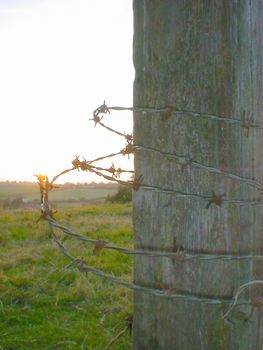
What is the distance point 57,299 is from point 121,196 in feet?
36.9

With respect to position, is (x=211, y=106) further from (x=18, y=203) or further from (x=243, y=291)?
(x=18, y=203)

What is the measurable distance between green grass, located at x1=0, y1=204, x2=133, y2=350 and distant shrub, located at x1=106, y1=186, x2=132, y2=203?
8099 mm

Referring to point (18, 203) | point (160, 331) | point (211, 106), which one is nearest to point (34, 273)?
point (160, 331)

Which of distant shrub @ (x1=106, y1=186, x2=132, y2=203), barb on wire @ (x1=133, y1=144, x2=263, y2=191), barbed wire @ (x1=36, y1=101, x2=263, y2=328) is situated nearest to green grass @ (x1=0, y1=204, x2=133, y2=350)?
barbed wire @ (x1=36, y1=101, x2=263, y2=328)

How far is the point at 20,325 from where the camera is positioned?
4.00 m

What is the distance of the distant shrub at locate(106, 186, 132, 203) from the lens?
603 inches

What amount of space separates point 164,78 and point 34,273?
12.3 feet

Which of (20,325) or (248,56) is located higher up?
(248,56)

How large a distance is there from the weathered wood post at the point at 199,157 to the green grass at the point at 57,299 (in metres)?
1.60

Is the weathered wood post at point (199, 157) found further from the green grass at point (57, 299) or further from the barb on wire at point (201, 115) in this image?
the green grass at point (57, 299)

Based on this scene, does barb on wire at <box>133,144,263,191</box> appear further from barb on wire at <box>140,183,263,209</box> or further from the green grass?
the green grass

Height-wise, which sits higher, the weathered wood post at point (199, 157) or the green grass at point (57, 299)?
the weathered wood post at point (199, 157)

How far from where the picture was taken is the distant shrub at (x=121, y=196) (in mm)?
15316

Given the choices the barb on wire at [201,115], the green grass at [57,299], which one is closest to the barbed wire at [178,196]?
the barb on wire at [201,115]
